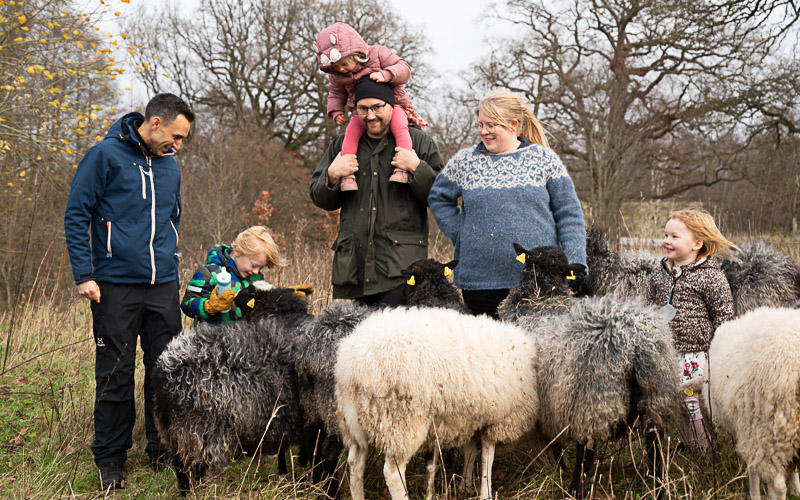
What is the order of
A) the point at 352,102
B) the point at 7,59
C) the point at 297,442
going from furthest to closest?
the point at 7,59 < the point at 352,102 < the point at 297,442

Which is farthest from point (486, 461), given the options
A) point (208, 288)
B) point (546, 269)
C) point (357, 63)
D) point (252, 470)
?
point (357, 63)

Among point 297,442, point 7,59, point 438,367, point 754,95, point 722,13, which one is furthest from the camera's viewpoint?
point 754,95

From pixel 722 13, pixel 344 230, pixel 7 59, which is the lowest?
pixel 344 230

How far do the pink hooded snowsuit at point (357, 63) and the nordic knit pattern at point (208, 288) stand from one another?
174cm

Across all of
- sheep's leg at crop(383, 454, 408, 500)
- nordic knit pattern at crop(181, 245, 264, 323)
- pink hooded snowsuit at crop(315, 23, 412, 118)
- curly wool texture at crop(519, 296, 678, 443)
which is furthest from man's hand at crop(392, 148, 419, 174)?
sheep's leg at crop(383, 454, 408, 500)

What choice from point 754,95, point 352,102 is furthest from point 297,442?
point 754,95

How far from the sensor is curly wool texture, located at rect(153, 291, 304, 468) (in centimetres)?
352

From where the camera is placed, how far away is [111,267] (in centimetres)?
411

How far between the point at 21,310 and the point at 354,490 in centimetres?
A: 798

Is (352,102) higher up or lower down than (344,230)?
higher up

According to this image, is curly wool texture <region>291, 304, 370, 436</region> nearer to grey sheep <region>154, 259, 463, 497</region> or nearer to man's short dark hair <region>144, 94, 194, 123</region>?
grey sheep <region>154, 259, 463, 497</region>

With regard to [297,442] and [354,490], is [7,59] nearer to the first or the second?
[297,442]

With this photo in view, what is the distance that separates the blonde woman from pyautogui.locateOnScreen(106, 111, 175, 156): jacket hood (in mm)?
2395

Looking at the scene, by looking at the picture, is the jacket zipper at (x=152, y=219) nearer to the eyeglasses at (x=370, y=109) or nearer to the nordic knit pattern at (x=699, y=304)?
the eyeglasses at (x=370, y=109)
